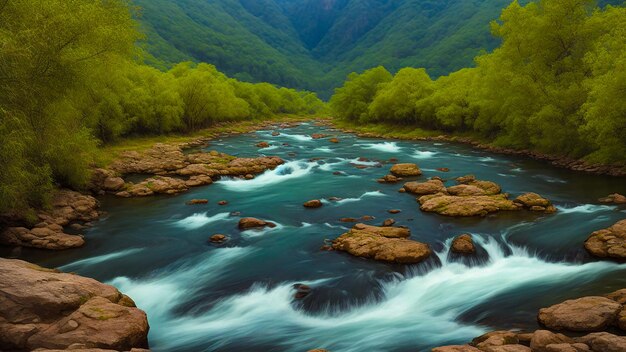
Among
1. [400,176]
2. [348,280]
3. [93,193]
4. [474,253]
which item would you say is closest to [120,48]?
[93,193]

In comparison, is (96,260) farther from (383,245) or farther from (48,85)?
(383,245)

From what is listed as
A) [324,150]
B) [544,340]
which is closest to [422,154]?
[324,150]

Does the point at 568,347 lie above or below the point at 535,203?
below

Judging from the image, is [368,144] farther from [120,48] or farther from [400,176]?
[120,48]

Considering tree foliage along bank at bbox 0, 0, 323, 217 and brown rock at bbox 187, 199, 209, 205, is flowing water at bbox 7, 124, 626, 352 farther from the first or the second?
tree foliage along bank at bbox 0, 0, 323, 217

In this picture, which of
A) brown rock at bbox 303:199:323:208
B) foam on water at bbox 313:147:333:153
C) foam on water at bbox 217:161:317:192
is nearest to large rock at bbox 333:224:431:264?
brown rock at bbox 303:199:323:208

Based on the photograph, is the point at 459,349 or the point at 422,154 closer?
the point at 459,349
